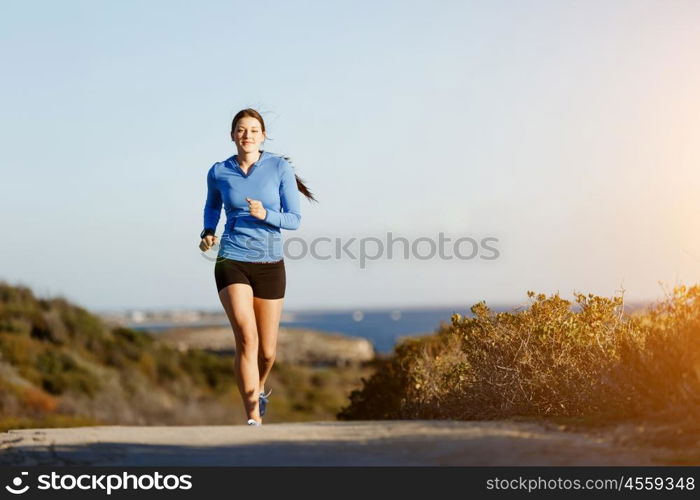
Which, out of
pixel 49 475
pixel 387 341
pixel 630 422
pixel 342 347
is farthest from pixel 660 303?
pixel 387 341

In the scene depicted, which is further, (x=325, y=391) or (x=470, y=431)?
(x=325, y=391)

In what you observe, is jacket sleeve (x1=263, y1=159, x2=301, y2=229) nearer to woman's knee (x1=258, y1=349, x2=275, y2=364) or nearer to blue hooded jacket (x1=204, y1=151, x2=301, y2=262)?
blue hooded jacket (x1=204, y1=151, x2=301, y2=262)

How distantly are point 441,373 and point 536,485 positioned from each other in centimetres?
537

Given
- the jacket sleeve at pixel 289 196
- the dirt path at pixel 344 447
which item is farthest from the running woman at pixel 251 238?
the dirt path at pixel 344 447

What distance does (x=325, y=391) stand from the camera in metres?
35.8

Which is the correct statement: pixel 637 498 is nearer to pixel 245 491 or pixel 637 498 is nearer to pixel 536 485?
pixel 536 485

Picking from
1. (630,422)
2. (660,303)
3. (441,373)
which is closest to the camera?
(630,422)

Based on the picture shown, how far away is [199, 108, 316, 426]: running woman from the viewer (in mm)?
8344

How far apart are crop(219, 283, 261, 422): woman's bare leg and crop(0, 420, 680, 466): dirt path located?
0.67m

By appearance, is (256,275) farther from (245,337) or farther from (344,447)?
(344,447)

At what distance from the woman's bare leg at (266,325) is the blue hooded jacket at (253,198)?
41cm

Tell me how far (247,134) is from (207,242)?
39.9 inches

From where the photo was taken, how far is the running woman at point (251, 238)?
834 centimetres

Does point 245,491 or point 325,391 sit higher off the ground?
point 245,491
